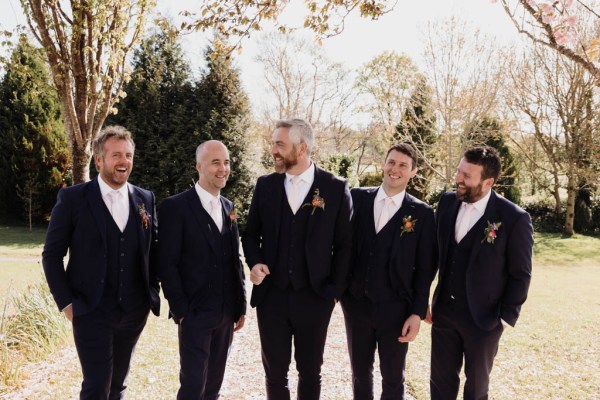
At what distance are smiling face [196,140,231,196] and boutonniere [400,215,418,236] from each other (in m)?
1.49

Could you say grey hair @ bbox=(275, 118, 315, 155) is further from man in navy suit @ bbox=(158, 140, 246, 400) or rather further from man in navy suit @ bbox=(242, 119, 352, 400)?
man in navy suit @ bbox=(158, 140, 246, 400)

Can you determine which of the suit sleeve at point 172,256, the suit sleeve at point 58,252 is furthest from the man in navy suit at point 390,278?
the suit sleeve at point 58,252

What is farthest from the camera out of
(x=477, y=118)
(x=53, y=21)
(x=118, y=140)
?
(x=477, y=118)

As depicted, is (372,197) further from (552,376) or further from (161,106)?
(161,106)

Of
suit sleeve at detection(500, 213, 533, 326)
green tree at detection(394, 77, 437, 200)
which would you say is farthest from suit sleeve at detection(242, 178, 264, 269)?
green tree at detection(394, 77, 437, 200)

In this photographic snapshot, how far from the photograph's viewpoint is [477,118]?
1510cm

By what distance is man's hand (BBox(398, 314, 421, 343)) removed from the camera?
337 centimetres

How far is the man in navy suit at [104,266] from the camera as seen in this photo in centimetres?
316

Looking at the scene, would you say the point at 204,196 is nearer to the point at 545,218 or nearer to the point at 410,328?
the point at 410,328

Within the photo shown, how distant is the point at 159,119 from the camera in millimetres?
17078

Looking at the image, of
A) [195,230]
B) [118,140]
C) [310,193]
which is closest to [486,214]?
[310,193]

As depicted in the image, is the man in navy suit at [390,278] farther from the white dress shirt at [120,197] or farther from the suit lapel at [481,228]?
the white dress shirt at [120,197]

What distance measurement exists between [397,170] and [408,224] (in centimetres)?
44

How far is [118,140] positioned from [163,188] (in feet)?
47.0
